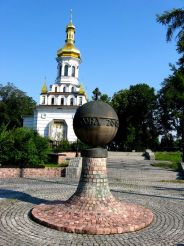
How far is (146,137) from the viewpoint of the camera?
5350 centimetres

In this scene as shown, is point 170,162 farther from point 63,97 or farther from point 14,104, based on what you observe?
point 14,104

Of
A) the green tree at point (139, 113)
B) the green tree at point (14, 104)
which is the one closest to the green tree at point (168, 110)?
the green tree at point (139, 113)

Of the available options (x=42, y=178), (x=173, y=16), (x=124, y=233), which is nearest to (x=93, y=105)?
(x=124, y=233)

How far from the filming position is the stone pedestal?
25.3 ft

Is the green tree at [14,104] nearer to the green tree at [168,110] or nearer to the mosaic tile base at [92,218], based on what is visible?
the green tree at [168,110]

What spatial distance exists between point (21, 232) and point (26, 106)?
58224 mm

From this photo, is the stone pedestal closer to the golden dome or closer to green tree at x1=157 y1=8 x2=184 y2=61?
green tree at x1=157 y1=8 x2=184 y2=61

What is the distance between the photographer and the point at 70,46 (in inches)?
2151

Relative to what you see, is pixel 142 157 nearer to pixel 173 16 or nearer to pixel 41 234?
pixel 173 16

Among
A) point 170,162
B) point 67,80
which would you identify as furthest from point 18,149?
point 67,80

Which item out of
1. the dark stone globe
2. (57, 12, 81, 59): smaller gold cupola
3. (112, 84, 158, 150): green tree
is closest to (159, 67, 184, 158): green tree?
(112, 84, 158, 150): green tree

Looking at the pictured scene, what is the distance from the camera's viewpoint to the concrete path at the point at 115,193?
7.02m

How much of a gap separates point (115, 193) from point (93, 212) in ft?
14.9

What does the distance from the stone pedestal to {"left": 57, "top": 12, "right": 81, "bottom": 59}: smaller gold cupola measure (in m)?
46.5
